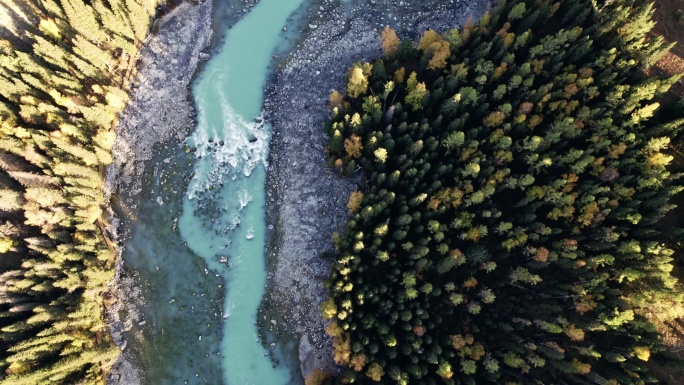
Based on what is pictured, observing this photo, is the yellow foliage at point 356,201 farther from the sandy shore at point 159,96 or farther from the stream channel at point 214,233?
the sandy shore at point 159,96

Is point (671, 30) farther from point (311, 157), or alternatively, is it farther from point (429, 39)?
point (311, 157)

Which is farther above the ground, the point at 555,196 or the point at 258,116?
the point at 258,116

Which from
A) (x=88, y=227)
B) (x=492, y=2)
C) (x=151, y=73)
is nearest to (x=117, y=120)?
(x=151, y=73)

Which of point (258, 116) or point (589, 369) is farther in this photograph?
point (258, 116)

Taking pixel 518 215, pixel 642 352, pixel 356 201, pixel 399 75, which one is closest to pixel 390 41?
pixel 399 75

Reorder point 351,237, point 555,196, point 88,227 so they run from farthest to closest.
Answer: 1. point 88,227
2. point 351,237
3. point 555,196

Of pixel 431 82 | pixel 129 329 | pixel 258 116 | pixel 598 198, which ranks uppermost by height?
pixel 258 116

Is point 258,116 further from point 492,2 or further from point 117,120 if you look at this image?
point 492,2
